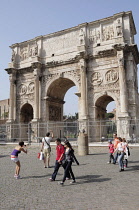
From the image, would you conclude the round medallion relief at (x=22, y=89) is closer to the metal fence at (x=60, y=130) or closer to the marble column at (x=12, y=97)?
the marble column at (x=12, y=97)

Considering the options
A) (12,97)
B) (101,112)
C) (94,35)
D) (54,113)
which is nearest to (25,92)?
(12,97)

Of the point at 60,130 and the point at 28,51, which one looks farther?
the point at 28,51

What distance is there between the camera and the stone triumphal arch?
18828 millimetres

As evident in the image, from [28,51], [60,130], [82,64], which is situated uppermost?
[28,51]

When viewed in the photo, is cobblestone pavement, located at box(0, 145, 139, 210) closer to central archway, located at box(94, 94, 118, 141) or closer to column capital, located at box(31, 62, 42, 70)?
central archway, located at box(94, 94, 118, 141)

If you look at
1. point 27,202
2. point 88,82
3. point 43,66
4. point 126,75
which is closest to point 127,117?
point 126,75

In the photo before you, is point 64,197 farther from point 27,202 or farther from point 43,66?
point 43,66

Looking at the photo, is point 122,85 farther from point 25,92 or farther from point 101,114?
point 25,92

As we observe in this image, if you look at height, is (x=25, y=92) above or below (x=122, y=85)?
above

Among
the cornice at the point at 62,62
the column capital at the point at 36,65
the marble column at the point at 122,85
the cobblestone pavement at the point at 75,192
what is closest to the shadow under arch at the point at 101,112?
the marble column at the point at 122,85

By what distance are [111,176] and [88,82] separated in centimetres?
1468

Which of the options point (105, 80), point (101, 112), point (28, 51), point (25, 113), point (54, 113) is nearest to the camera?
point (105, 80)

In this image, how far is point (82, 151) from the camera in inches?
495

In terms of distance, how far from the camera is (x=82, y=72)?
66.6 feet
